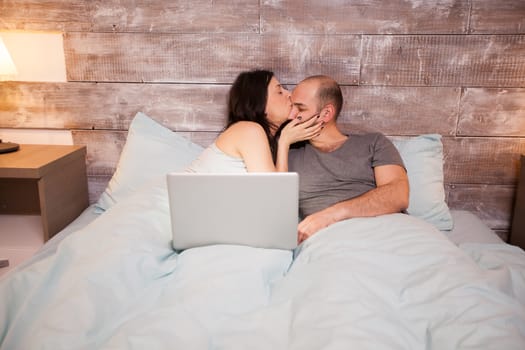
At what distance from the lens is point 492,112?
1825mm

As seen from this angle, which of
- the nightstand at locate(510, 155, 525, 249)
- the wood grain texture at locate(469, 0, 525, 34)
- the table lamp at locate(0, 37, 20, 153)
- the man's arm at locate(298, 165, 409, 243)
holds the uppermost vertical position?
the wood grain texture at locate(469, 0, 525, 34)

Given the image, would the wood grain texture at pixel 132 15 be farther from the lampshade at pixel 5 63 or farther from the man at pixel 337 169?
the man at pixel 337 169

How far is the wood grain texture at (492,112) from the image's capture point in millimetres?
1807

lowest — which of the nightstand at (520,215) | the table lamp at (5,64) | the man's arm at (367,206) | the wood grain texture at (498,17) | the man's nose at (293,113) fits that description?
the nightstand at (520,215)

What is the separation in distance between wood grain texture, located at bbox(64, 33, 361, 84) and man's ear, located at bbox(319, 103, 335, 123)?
0.23 metres

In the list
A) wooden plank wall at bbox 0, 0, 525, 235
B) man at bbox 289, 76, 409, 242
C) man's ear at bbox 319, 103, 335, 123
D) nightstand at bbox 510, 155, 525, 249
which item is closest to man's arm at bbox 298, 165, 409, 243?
man at bbox 289, 76, 409, 242

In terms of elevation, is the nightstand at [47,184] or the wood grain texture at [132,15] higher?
the wood grain texture at [132,15]

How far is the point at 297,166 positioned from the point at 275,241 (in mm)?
555

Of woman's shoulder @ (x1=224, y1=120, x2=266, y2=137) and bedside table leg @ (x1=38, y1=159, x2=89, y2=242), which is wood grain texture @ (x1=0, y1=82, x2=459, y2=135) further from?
woman's shoulder @ (x1=224, y1=120, x2=266, y2=137)

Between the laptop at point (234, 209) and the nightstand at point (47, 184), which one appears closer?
the laptop at point (234, 209)

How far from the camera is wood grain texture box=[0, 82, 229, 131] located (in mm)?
1884

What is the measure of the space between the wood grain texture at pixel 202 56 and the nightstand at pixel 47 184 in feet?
1.25

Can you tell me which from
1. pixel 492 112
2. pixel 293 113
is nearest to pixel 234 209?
pixel 293 113

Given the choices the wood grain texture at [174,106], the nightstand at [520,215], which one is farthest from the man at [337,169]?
the nightstand at [520,215]
